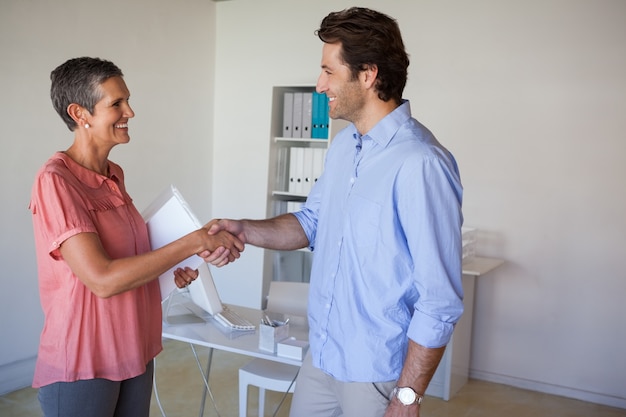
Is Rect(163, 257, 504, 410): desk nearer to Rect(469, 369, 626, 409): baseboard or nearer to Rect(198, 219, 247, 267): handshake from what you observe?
Rect(469, 369, 626, 409): baseboard

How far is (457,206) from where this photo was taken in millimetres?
1578

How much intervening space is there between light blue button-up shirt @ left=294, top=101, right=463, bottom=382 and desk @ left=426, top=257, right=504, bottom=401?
2282mm

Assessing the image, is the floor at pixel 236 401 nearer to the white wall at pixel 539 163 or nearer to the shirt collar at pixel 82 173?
the white wall at pixel 539 163

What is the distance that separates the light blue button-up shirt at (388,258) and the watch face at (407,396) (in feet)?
0.27

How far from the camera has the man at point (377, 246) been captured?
155 cm

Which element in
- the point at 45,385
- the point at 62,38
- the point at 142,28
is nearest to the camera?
the point at 45,385

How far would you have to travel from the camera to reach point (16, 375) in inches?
153

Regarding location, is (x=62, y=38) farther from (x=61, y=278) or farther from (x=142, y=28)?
(x=61, y=278)

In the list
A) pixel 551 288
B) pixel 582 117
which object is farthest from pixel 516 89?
pixel 551 288

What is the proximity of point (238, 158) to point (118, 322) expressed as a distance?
150 inches

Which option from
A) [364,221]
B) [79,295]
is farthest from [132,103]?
[364,221]

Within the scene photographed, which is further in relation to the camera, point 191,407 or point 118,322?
point 191,407

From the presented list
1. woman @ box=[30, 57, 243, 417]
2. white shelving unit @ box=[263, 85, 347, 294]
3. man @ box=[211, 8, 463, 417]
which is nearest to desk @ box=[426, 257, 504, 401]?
white shelving unit @ box=[263, 85, 347, 294]

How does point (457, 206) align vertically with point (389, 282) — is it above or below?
above
